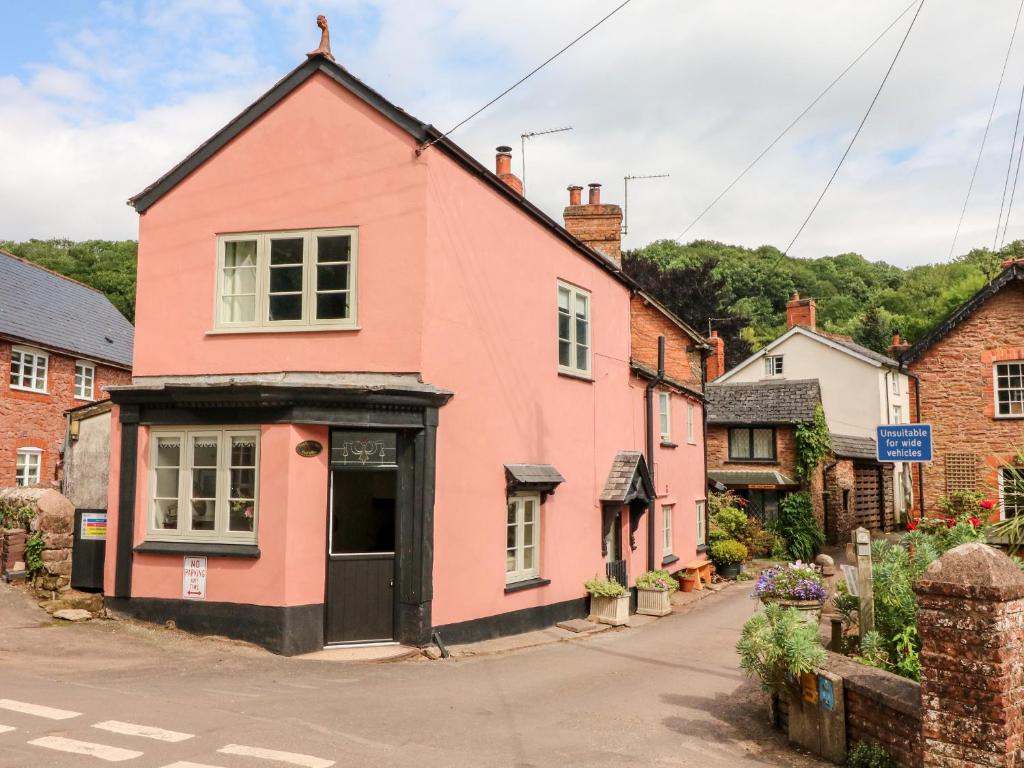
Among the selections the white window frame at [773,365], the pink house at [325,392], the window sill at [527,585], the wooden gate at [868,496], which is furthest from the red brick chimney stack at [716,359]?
the pink house at [325,392]

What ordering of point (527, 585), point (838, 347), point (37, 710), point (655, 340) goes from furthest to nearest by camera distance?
point (838, 347), point (655, 340), point (527, 585), point (37, 710)

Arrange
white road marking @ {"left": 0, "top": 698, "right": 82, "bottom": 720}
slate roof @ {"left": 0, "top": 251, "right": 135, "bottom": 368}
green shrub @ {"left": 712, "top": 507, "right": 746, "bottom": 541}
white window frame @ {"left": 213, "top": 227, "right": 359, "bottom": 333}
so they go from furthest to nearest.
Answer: green shrub @ {"left": 712, "top": 507, "right": 746, "bottom": 541}, slate roof @ {"left": 0, "top": 251, "right": 135, "bottom": 368}, white window frame @ {"left": 213, "top": 227, "right": 359, "bottom": 333}, white road marking @ {"left": 0, "top": 698, "right": 82, "bottom": 720}

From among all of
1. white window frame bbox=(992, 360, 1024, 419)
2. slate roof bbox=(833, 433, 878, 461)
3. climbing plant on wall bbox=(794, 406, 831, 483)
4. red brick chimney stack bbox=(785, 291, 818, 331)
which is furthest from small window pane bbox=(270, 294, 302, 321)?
red brick chimney stack bbox=(785, 291, 818, 331)

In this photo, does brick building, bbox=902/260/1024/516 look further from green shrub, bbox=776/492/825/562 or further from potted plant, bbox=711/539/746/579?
potted plant, bbox=711/539/746/579

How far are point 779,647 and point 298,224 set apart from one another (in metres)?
9.35

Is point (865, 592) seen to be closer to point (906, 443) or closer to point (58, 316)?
point (906, 443)

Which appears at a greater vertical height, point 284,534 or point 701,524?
point 284,534

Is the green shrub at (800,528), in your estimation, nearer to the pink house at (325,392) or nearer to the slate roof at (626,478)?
the slate roof at (626,478)

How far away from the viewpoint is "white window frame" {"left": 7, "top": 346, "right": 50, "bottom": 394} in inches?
1049

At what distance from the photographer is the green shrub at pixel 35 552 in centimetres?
1460

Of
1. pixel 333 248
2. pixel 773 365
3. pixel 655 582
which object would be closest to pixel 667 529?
pixel 655 582

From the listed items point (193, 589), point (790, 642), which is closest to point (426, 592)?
point (193, 589)

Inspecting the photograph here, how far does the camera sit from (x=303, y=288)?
42.3ft

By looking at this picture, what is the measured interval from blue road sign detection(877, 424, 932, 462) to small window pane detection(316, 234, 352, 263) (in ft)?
27.1
